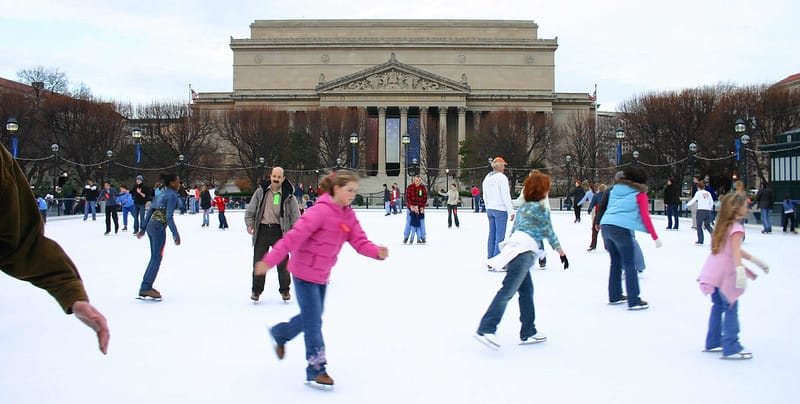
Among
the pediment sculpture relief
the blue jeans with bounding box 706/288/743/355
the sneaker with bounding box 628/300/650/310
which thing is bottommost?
the sneaker with bounding box 628/300/650/310

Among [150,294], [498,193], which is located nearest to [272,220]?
[150,294]

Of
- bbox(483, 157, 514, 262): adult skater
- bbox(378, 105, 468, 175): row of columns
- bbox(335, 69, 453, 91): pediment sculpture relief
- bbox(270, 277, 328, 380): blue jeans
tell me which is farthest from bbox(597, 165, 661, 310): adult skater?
bbox(335, 69, 453, 91): pediment sculpture relief

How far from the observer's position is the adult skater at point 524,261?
5.44 metres

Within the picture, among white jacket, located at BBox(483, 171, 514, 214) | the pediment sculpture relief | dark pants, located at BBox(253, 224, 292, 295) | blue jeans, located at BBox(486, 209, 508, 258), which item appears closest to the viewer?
dark pants, located at BBox(253, 224, 292, 295)

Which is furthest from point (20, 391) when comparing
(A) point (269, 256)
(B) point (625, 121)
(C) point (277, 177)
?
(B) point (625, 121)

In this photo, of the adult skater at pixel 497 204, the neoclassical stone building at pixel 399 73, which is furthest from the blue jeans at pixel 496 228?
the neoclassical stone building at pixel 399 73

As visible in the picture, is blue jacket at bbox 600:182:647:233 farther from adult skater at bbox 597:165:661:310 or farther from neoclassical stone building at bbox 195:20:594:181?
neoclassical stone building at bbox 195:20:594:181

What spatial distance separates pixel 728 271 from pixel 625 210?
2.09 meters

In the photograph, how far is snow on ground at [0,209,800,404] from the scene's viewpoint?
4457mm

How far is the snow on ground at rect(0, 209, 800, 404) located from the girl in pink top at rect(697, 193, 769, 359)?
209 millimetres

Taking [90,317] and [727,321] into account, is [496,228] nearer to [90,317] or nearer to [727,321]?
[727,321]

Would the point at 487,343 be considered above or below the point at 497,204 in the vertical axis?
below

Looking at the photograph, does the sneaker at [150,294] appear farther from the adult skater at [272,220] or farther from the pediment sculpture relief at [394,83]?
the pediment sculpture relief at [394,83]

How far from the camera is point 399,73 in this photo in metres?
66.7
